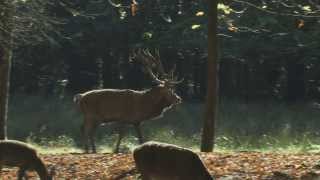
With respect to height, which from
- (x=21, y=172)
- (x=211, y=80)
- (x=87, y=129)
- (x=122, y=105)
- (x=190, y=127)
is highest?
(x=211, y=80)

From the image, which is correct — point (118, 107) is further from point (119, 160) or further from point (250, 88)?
point (250, 88)

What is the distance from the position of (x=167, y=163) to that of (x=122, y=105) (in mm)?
8171

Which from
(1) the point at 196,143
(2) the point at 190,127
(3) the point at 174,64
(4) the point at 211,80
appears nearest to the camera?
(4) the point at 211,80

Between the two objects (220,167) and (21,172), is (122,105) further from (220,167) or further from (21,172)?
(220,167)

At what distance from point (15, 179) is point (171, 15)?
22.1 meters

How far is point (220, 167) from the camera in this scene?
11789 millimetres

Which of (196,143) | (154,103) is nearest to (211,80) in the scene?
(154,103)

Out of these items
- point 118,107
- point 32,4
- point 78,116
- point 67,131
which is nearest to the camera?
point 32,4

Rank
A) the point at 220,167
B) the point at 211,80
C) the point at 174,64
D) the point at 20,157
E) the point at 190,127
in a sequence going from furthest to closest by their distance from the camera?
the point at 174,64, the point at 190,127, the point at 211,80, the point at 20,157, the point at 220,167

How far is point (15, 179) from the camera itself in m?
13.3

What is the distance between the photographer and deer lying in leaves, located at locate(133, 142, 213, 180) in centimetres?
988

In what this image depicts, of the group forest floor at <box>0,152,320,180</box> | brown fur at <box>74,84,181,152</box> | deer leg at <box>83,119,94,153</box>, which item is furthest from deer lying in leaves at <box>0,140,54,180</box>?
brown fur at <box>74,84,181,152</box>

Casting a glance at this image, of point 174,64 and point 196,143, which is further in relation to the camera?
point 174,64

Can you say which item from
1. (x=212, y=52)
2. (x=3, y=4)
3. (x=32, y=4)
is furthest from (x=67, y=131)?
(x=3, y=4)
